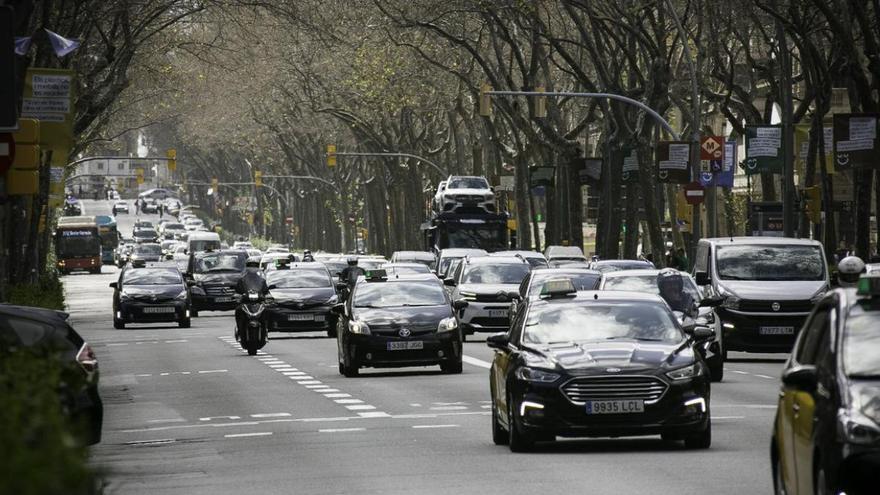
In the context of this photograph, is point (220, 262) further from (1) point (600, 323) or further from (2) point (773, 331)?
(1) point (600, 323)

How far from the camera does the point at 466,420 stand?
65.9 ft

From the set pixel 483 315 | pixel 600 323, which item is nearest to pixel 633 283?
pixel 483 315

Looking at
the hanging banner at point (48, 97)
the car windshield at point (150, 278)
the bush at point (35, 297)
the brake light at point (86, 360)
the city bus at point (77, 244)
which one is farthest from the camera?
the city bus at point (77, 244)

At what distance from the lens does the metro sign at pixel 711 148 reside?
1987 inches

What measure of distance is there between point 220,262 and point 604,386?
144 feet

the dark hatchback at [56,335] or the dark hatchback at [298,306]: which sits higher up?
the dark hatchback at [56,335]

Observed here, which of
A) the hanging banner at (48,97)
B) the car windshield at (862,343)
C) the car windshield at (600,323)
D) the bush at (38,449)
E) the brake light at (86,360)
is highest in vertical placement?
the hanging banner at (48,97)

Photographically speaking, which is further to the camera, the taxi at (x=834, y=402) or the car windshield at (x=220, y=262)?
the car windshield at (x=220, y=262)

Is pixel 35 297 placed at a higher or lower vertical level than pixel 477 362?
higher

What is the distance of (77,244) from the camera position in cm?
12075

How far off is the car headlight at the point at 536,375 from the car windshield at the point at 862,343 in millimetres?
5698

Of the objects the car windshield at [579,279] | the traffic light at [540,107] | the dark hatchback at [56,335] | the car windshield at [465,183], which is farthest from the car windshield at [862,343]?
the car windshield at [465,183]

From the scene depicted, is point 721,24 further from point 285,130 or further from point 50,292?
point 285,130

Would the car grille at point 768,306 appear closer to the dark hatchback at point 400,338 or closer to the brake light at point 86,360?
the dark hatchback at point 400,338
